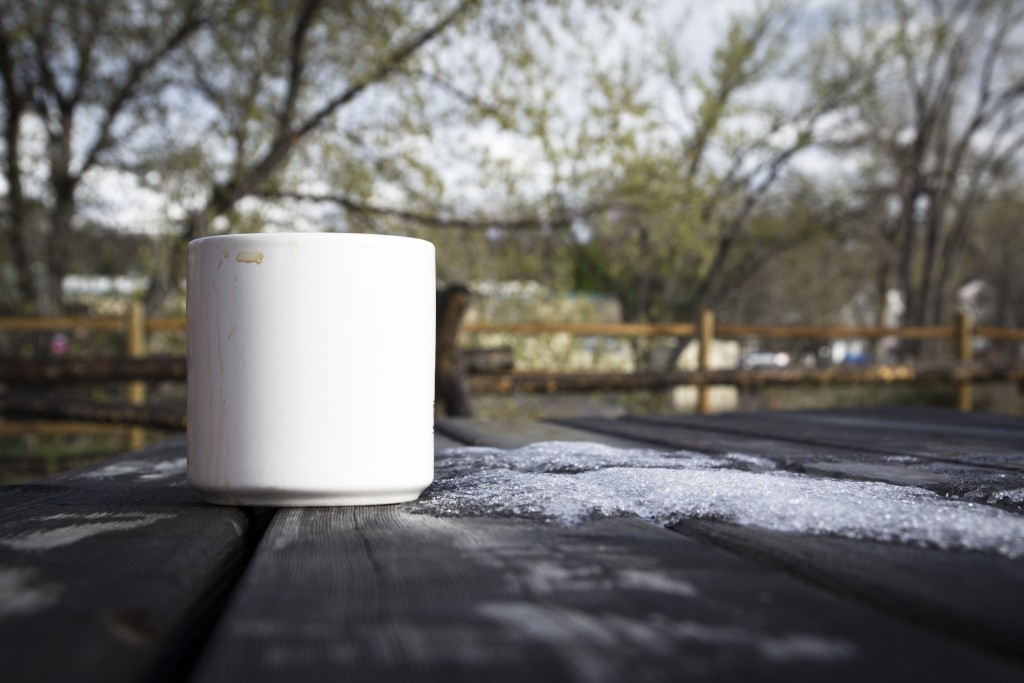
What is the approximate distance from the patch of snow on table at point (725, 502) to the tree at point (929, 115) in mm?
16688

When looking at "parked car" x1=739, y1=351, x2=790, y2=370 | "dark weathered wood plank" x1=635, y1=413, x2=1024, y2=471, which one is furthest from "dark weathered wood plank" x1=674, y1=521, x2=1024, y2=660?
"parked car" x1=739, y1=351, x2=790, y2=370

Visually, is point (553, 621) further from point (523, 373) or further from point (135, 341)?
point (135, 341)

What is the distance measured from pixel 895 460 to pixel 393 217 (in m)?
6.95

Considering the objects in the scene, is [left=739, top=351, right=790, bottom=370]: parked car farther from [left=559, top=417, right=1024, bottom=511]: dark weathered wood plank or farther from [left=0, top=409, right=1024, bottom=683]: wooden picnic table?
[left=0, top=409, right=1024, bottom=683]: wooden picnic table

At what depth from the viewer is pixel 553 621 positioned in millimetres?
412

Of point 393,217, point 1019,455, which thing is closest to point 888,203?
point 393,217

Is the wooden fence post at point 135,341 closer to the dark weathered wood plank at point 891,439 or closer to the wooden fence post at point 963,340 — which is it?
the dark weathered wood plank at point 891,439

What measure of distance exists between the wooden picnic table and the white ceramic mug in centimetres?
3

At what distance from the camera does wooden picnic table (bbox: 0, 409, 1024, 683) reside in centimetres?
37

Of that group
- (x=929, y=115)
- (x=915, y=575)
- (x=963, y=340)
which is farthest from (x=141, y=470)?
(x=929, y=115)

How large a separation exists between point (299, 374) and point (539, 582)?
39 centimetres

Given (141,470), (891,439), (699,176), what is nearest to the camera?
(141,470)

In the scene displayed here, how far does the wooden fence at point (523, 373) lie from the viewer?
4438 mm

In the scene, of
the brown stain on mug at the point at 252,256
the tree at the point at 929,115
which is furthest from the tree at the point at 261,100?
the tree at the point at 929,115
